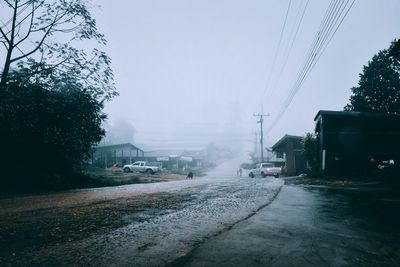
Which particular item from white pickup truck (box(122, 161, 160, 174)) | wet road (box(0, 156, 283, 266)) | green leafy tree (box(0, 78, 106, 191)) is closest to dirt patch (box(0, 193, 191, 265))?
wet road (box(0, 156, 283, 266))

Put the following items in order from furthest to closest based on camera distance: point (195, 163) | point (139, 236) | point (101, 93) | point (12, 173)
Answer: point (195, 163)
point (101, 93)
point (12, 173)
point (139, 236)

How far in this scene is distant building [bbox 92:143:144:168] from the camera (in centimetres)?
5647

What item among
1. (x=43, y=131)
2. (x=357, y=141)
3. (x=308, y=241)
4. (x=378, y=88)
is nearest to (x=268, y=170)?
(x=357, y=141)

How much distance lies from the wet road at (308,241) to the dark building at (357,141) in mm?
18383

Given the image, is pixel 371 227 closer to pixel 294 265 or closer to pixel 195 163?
pixel 294 265

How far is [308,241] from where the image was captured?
6.20 m

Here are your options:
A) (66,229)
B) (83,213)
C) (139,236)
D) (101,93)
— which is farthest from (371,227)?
(101,93)

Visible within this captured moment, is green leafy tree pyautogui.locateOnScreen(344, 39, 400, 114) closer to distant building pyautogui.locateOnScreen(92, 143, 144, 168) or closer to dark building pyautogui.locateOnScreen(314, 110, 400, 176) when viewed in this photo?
dark building pyautogui.locateOnScreen(314, 110, 400, 176)

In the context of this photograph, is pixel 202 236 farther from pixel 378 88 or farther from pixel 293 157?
pixel 378 88

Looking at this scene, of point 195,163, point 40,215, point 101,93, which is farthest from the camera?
point 195,163

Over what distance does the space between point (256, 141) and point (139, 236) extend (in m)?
95.0

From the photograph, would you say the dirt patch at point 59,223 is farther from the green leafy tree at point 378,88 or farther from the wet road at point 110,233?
the green leafy tree at point 378,88

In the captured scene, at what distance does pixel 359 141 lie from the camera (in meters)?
27.2

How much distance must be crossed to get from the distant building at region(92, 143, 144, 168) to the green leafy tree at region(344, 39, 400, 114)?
129ft
